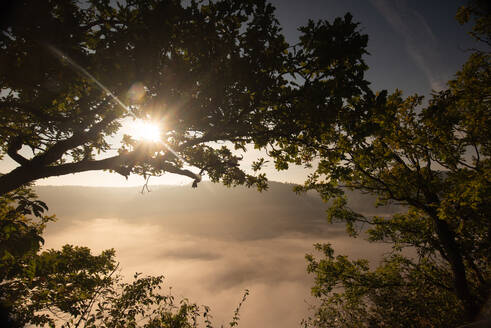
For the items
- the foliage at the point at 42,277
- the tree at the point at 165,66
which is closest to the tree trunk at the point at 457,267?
the tree at the point at 165,66

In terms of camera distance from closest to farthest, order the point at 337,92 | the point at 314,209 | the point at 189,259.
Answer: the point at 337,92, the point at 189,259, the point at 314,209

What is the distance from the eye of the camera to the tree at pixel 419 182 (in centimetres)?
458

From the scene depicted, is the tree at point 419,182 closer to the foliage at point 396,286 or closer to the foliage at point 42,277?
the foliage at point 396,286

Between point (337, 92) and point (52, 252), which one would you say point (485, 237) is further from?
point (52, 252)

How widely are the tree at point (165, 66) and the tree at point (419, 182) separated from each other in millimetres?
1029

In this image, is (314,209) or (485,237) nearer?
(485,237)

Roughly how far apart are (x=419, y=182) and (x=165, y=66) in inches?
360

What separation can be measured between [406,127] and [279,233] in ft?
451

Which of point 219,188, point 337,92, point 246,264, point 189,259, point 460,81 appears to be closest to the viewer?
point 337,92

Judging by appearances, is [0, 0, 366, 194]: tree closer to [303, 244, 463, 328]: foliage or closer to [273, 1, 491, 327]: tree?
[273, 1, 491, 327]: tree

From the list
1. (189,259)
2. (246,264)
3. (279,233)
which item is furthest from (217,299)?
(279,233)

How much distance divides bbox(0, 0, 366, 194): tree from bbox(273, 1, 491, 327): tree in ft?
3.38

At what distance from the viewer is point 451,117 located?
6266mm

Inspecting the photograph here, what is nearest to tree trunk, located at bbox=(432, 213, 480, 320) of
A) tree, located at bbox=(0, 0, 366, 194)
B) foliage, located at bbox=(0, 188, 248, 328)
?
tree, located at bbox=(0, 0, 366, 194)
